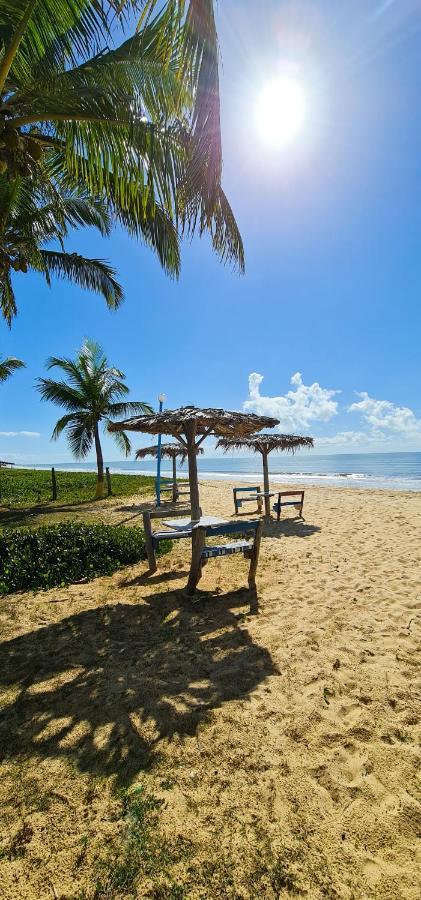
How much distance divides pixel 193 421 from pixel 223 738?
192 inches

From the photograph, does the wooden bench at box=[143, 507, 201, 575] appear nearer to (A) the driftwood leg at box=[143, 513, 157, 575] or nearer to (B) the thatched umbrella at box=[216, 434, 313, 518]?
(A) the driftwood leg at box=[143, 513, 157, 575]

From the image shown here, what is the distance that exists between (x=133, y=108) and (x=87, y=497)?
15743 mm

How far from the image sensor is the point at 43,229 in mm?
7336

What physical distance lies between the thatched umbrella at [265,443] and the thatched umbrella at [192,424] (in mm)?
5910

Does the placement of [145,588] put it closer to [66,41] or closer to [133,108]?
[133,108]

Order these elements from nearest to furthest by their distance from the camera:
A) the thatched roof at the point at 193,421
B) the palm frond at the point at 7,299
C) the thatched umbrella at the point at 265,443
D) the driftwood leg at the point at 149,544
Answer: the driftwood leg at the point at 149,544 < the thatched roof at the point at 193,421 < the palm frond at the point at 7,299 < the thatched umbrella at the point at 265,443

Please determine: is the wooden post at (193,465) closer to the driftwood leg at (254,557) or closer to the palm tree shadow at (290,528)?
the driftwood leg at (254,557)

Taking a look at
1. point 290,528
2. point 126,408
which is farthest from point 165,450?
point 290,528

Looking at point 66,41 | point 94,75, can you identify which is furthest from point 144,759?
point 66,41

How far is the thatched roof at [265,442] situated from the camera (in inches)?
553

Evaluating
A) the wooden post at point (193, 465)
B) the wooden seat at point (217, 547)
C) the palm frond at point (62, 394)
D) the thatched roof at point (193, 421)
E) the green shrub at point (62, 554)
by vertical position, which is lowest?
the green shrub at point (62, 554)

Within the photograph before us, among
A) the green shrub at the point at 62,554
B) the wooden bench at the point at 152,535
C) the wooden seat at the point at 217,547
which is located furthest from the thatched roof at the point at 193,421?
the green shrub at the point at 62,554

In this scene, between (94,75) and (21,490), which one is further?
(21,490)

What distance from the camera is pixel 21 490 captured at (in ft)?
62.8
